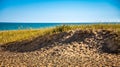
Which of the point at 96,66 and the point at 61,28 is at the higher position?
the point at 61,28

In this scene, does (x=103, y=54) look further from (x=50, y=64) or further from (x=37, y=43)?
(x=37, y=43)

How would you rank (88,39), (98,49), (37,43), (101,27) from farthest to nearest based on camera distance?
(101,27) < (37,43) < (88,39) < (98,49)

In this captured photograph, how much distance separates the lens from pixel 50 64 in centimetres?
→ 953

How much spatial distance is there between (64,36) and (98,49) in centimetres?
239

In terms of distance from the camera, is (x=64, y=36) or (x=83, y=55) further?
(x=64, y=36)

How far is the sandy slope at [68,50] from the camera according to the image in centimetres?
978

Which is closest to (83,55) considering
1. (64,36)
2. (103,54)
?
(103,54)

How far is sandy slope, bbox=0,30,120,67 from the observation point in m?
9.78

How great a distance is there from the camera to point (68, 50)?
11.3 metres

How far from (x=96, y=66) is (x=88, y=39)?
3.32 m

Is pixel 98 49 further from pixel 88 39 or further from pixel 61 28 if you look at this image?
pixel 61 28

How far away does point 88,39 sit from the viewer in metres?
12.2

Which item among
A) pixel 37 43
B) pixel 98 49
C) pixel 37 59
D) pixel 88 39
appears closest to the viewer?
pixel 37 59

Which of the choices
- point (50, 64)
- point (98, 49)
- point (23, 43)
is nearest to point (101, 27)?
point (98, 49)
